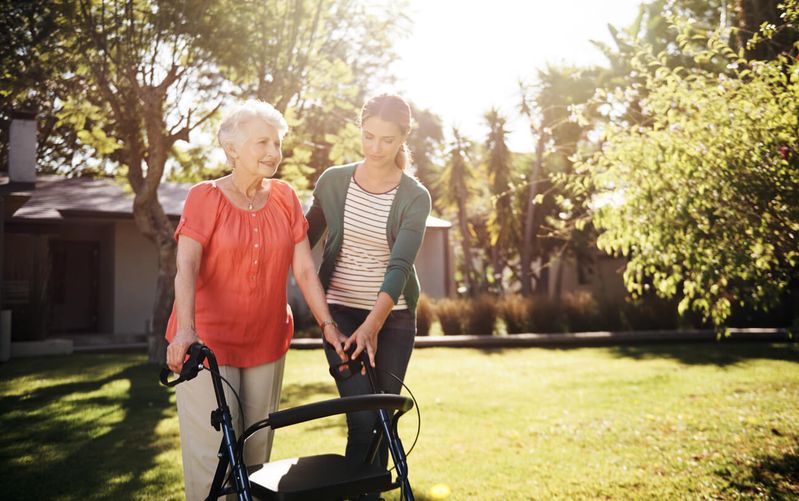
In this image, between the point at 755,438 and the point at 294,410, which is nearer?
the point at 294,410

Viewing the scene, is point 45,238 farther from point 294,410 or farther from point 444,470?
point 294,410

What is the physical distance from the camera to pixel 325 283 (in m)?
3.60

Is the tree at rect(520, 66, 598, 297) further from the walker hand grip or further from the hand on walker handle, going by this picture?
the walker hand grip

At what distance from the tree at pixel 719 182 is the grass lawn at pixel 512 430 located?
0.98 m

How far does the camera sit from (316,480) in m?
2.31

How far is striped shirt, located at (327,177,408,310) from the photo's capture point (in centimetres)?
353

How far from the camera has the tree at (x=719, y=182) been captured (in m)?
4.98

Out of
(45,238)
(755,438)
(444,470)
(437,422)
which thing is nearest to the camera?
(444,470)

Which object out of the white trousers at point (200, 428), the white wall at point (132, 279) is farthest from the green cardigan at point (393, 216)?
the white wall at point (132, 279)

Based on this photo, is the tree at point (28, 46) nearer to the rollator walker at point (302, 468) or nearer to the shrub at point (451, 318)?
the shrub at point (451, 318)

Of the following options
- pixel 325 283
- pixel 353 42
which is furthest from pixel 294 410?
pixel 353 42

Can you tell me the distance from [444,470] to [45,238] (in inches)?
517

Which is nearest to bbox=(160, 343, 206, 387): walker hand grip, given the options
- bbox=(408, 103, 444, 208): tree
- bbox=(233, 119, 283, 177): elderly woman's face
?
bbox=(233, 119, 283, 177): elderly woman's face

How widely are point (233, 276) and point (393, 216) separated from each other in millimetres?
907
